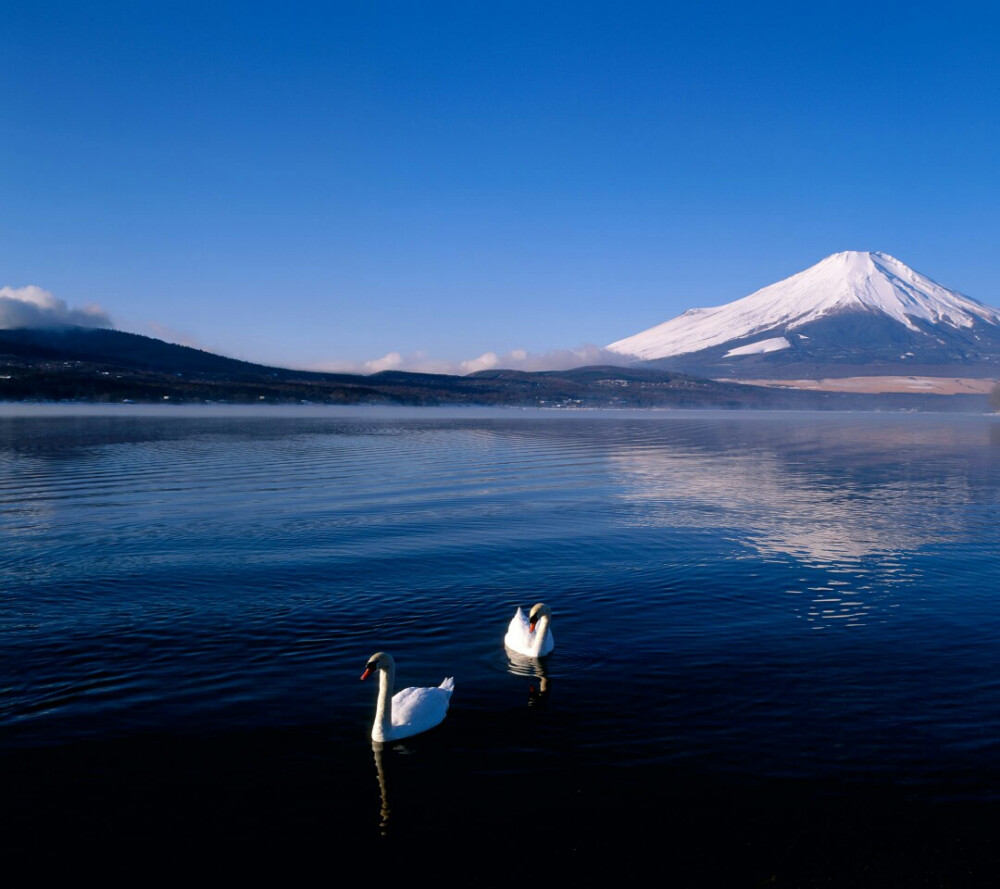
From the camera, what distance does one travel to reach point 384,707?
37.8ft

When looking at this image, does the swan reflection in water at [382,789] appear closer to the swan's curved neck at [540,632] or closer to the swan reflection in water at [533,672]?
the swan reflection in water at [533,672]

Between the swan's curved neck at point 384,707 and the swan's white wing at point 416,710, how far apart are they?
8 cm

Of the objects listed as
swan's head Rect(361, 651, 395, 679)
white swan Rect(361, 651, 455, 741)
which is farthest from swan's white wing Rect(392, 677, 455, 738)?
swan's head Rect(361, 651, 395, 679)

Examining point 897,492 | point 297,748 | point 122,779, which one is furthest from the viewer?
point 897,492

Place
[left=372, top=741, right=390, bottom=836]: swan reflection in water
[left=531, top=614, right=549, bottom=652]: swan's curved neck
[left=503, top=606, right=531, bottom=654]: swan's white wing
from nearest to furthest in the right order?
[left=372, top=741, right=390, bottom=836]: swan reflection in water → [left=531, top=614, right=549, bottom=652]: swan's curved neck → [left=503, top=606, right=531, bottom=654]: swan's white wing

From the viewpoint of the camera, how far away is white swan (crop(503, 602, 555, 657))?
47.5ft

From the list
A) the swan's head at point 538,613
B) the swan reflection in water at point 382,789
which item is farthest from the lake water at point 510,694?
the swan's head at point 538,613

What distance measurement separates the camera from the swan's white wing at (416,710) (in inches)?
451

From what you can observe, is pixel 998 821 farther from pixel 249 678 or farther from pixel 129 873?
pixel 249 678

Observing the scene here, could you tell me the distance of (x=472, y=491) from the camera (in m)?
37.9

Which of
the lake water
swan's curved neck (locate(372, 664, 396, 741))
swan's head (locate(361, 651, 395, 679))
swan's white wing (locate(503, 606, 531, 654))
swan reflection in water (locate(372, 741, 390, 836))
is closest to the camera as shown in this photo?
the lake water

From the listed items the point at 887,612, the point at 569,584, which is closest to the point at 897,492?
the point at 887,612

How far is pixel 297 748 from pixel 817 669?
9398mm

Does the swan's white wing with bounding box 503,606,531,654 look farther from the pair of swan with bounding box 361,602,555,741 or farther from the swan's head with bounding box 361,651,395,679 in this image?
the swan's head with bounding box 361,651,395,679
